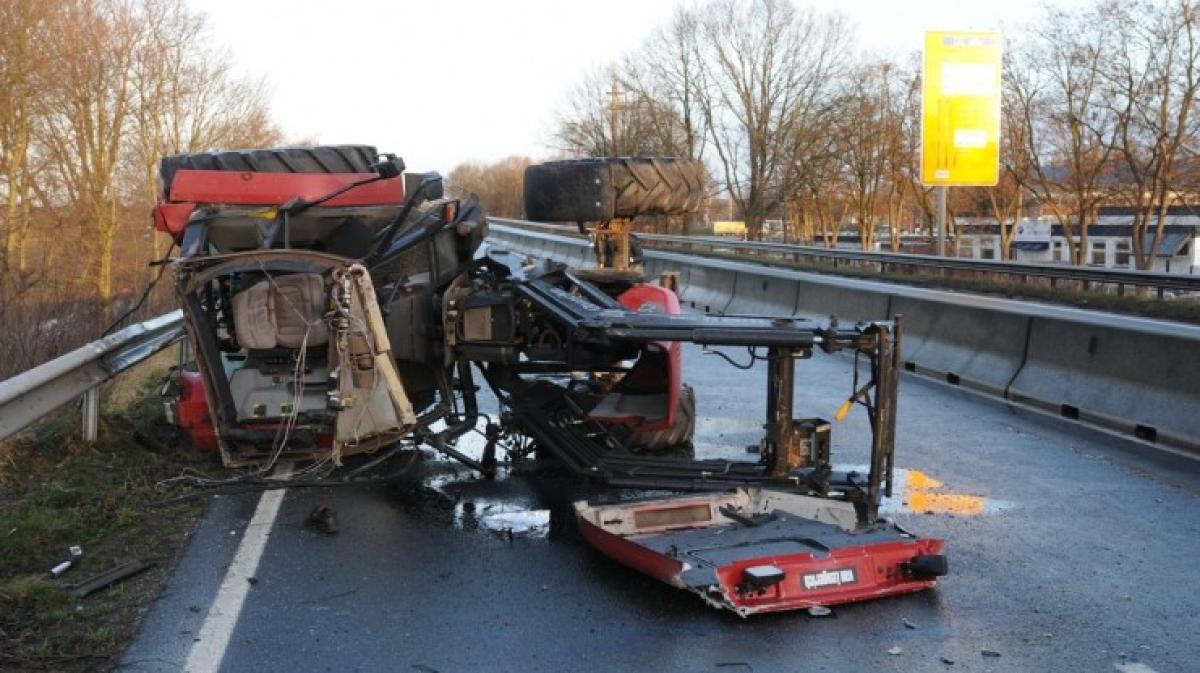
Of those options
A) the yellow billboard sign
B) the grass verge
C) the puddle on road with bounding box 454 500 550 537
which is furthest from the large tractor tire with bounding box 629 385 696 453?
the yellow billboard sign

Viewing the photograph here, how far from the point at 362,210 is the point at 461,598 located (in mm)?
4023

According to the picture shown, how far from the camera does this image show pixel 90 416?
27.7ft

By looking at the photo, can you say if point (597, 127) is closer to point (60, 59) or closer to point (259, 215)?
point (60, 59)

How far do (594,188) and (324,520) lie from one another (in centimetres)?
642

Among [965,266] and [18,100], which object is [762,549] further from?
[18,100]

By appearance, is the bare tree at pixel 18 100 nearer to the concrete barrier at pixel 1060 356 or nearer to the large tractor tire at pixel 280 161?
the large tractor tire at pixel 280 161

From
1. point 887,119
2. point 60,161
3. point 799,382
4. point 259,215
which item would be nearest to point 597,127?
point 887,119

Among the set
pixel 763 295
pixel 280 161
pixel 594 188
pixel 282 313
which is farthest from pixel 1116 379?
pixel 763 295

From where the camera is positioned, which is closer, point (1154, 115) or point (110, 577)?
point (110, 577)

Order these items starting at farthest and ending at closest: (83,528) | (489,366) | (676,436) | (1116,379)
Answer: (1116,379)
(676,436)
(489,366)
(83,528)

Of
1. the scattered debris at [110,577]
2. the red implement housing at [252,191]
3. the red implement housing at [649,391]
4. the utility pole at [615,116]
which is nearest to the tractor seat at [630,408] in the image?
the red implement housing at [649,391]

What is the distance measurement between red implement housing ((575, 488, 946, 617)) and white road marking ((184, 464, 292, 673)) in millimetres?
1692

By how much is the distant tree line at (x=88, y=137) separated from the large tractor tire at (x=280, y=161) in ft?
23.9

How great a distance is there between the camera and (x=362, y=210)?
8.46 metres
